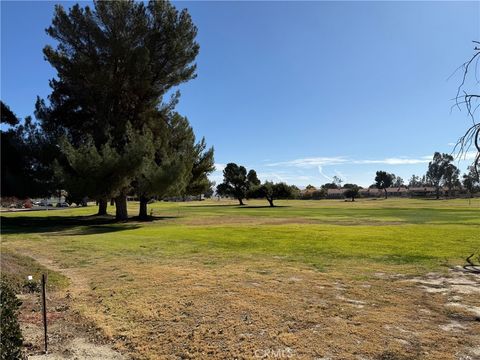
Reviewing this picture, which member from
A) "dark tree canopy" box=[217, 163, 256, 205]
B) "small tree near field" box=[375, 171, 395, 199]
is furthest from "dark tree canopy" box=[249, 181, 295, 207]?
"small tree near field" box=[375, 171, 395, 199]

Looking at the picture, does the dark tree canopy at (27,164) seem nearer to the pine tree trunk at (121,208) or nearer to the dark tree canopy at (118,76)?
the dark tree canopy at (118,76)

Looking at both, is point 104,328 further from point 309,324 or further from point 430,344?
point 430,344

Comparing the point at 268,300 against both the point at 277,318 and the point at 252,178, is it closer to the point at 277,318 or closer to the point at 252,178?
the point at 277,318

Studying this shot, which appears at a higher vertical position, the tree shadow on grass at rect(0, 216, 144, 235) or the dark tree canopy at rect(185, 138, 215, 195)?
the dark tree canopy at rect(185, 138, 215, 195)

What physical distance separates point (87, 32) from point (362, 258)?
3000 centimetres

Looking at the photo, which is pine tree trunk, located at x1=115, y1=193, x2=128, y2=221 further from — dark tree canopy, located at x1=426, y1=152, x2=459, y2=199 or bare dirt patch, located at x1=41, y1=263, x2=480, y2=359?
dark tree canopy, located at x1=426, y1=152, x2=459, y2=199

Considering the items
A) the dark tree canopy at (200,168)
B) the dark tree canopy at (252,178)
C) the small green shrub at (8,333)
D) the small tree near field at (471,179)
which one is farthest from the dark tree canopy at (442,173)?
the small green shrub at (8,333)

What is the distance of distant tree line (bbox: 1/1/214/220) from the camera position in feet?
103

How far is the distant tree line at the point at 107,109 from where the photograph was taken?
31.5 meters

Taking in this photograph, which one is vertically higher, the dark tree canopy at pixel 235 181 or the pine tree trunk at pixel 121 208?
the dark tree canopy at pixel 235 181

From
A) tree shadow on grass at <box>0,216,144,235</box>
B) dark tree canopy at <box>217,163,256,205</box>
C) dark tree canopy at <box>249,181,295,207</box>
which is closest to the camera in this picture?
tree shadow on grass at <box>0,216,144,235</box>

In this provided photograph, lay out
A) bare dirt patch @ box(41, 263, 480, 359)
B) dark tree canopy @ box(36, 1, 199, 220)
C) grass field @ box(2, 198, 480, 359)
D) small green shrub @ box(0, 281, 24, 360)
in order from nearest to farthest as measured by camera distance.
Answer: small green shrub @ box(0, 281, 24, 360) → bare dirt patch @ box(41, 263, 480, 359) → grass field @ box(2, 198, 480, 359) → dark tree canopy @ box(36, 1, 199, 220)

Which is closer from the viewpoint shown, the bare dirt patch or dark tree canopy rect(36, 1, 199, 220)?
the bare dirt patch

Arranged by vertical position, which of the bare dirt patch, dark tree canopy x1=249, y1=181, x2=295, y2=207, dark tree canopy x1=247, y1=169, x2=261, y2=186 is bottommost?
the bare dirt patch
